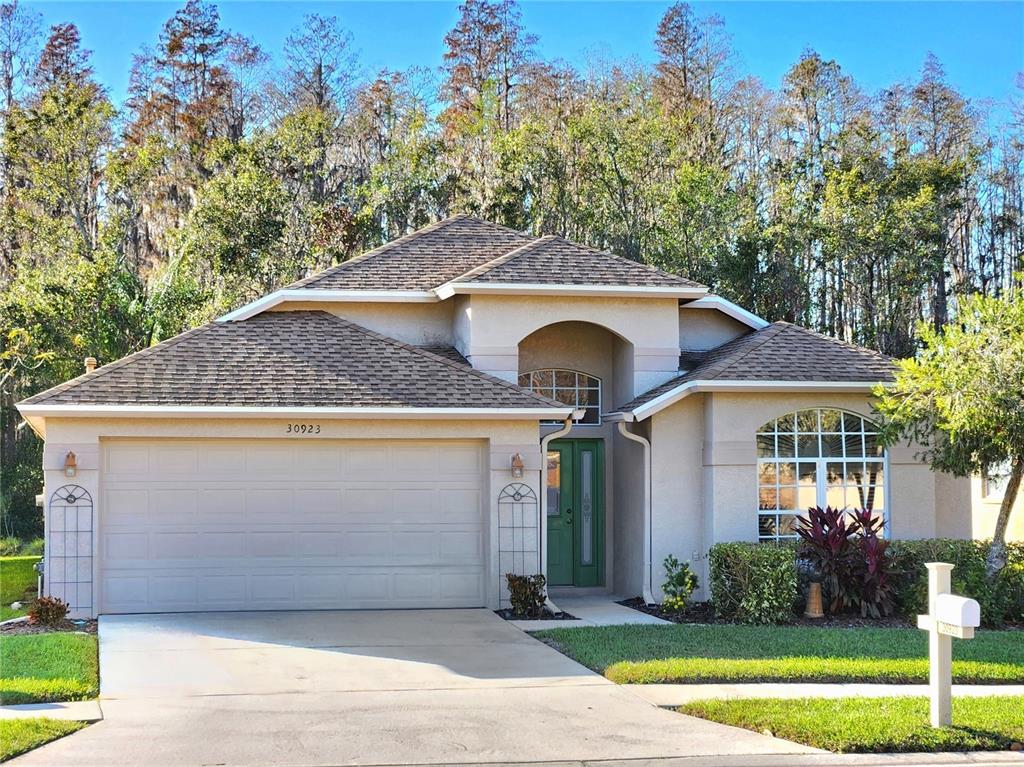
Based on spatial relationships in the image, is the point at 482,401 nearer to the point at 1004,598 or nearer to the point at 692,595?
the point at 692,595

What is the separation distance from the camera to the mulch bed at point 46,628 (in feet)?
44.9

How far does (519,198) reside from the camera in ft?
109

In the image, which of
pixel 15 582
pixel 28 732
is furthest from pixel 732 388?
pixel 15 582

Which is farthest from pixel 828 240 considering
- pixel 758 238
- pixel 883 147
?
pixel 883 147

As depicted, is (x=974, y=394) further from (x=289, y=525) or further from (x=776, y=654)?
(x=289, y=525)

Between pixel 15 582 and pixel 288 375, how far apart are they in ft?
27.6

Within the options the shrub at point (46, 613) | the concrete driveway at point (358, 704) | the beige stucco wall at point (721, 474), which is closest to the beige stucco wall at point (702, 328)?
the beige stucco wall at point (721, 474)

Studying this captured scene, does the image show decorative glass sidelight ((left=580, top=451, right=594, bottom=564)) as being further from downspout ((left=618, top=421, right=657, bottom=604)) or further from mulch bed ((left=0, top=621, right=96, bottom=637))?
mulch bed ((left=0, top=621, right=96, bottom=637))

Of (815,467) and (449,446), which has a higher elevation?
(449,446)

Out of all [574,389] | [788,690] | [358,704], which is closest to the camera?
[358,704]

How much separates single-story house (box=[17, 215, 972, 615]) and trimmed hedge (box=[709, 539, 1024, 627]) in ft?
4.06

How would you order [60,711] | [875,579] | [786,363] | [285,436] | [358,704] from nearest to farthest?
1. [60,711]
2. [358,704]
3. [875,579]
4. [285,436]
5. [786,363]

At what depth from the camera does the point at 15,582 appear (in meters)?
21.0

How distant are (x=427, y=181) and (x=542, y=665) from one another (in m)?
24.5
